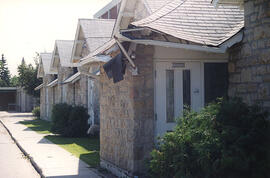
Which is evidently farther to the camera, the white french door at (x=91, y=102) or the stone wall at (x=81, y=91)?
the stone wall at (x=81, y=91)

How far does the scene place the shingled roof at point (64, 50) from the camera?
84.3 ft

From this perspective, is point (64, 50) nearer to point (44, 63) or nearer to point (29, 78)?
point (44, 63)

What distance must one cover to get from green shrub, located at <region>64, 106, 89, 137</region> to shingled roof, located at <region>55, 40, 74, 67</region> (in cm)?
624

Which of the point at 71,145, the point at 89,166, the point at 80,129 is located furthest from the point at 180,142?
the point at 80,129

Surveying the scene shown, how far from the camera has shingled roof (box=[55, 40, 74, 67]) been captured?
2570 centimetres

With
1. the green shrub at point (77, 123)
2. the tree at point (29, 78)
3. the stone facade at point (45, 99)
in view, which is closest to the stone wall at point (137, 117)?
the green shrub at point (77, 123)

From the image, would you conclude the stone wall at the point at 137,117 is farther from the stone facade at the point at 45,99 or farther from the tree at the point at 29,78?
the tree at the point at 29,78

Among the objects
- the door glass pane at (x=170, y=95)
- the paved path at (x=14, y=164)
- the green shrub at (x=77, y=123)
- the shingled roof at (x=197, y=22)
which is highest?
the shingled roof at (x=197, y=22)

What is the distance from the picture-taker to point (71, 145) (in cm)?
1634

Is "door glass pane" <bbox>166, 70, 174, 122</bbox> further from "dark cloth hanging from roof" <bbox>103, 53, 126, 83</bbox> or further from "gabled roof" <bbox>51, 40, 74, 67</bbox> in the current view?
"gabled roof" <bbox>51, 40, 74, 67</bbox>

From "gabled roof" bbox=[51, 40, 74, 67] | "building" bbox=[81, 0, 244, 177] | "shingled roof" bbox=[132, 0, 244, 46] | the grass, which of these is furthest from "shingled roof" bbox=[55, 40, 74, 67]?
"shingled roof" bbox=[132, 0, 244, 46]

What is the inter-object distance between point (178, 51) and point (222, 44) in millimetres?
1616

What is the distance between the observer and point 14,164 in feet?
41.0

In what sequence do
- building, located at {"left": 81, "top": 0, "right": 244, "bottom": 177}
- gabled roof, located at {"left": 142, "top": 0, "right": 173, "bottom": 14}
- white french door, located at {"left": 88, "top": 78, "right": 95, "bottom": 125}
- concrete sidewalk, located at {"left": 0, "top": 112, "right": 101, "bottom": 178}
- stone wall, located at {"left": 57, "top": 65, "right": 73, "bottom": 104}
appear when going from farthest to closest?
stone wall, located at {"left": 57, "top": 65, "right": 73, "bottom": 104} < white french door, located at {"left": 88, "top": 78, "right": 95, "bottom": 125} < gabled roof, located at {"left": 142, "top": 0, "right": 173, "bottom": 14} < concrete sidewalk, located at {"left": 0, "top": 112, "right": 101, "bottom": 178} < building, located at {"left": 81, "top": 0, "right": 244, "bottom": 177}
